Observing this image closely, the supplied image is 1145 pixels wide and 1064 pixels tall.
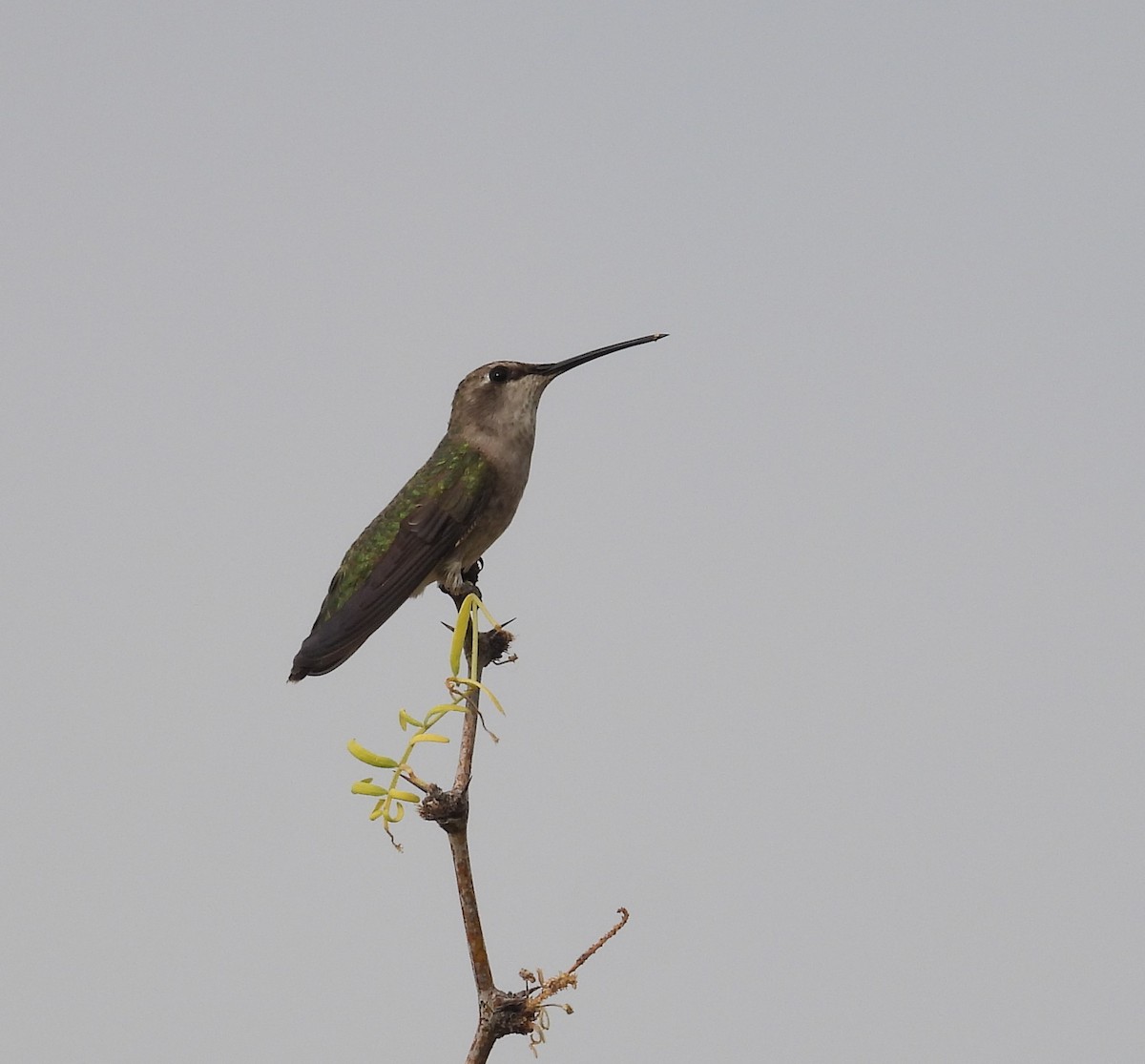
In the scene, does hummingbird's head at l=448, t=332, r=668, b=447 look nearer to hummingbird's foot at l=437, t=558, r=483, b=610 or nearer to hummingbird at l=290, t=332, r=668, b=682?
hummingbird at l=290, t=332, r=668, b=682

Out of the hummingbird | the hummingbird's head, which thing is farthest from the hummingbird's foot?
the hummingbird's head

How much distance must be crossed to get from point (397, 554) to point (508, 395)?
26.9 inches

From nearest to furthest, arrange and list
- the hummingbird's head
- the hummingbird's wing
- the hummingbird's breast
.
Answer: the hummingbird's wing → the hummingbird's breast → the hummingbird's head

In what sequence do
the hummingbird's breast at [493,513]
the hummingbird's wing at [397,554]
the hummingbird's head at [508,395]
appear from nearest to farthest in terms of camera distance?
1. the hummingbird's wing at [397,554]
2. the hummingbird's breast at [493,513]
3. the hummingbird's head at [508,395]

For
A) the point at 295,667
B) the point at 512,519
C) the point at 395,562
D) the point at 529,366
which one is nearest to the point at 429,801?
the point at 295,667

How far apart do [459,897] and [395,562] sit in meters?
1.14

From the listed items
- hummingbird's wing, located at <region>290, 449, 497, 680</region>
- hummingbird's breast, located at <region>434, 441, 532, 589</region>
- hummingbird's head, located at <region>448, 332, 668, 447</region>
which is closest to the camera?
hummingbird's wing, located at <region>290, 449, 497, 680</region>

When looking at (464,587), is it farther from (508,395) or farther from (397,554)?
(508,395)

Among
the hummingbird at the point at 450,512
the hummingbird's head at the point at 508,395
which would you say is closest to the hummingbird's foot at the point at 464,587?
the hummingbird at the point at 450,512

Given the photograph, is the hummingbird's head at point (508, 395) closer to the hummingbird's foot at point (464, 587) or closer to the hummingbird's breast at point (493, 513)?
the hummingbird's breast at point (493, 513)

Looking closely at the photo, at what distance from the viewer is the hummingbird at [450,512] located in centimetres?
379

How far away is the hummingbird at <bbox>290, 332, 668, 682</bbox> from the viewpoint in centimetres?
379

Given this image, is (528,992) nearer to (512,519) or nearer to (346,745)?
(346,745)

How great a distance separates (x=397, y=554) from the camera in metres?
3.95
